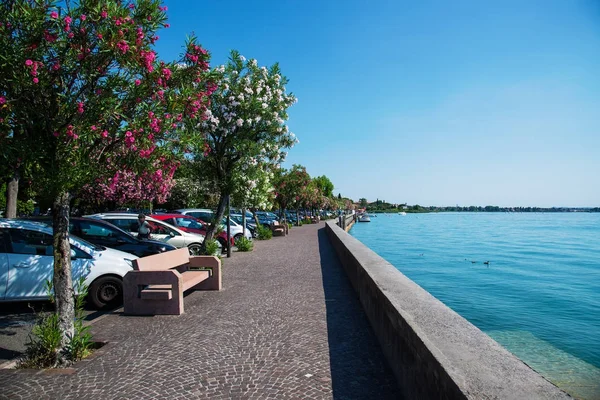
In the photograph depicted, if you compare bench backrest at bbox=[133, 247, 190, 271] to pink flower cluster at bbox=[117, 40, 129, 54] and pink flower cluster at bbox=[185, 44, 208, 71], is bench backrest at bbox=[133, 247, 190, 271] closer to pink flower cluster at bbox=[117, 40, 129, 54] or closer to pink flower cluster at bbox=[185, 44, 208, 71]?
pink flower cluster at bbox=[185, 44, 208, 71]

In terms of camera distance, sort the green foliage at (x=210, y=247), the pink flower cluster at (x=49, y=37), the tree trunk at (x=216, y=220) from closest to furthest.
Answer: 1. the pink flower cluster at (x=49, y=37)
2. the green foliage at (x=210, y=247)
3. the tree trunk at (x=216, y=220)

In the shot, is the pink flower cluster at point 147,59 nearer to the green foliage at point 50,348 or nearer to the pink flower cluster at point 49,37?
the pink flower cluster at point 49,37

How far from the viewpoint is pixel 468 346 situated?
3.61m

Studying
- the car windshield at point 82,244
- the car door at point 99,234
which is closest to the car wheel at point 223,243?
the car door at point 99,234

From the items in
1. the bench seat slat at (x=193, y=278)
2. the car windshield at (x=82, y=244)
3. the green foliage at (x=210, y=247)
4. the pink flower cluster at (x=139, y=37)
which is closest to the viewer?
the pink flower cluster at (x=139, y=37)

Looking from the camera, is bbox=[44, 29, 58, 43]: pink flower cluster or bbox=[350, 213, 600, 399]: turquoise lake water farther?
bbox=[350, 213, 600, 399]: turquoise lake water

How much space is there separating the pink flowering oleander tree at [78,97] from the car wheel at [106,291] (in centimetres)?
293

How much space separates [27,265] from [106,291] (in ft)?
4.94

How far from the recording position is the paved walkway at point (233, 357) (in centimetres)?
445

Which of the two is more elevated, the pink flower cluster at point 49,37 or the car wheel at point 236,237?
the pink flower cluster at point 49,37

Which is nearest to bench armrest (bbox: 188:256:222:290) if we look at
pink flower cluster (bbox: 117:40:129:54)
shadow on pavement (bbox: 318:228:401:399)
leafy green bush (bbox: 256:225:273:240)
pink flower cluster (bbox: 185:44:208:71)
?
shadow on pavement (bbox: 318:228:401:399)

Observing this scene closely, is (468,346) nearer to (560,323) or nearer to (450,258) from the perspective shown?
(560,323)

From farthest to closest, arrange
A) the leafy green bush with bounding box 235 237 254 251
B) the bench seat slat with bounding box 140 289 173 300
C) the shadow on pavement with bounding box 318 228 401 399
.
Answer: the leafy green bush with bounding box 235 237 254 251
the bench seat slat with bounding box 140 289 173 300
the shadow on pavement with bounding box 318 228 401 399

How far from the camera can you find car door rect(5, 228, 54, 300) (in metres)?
7.37
